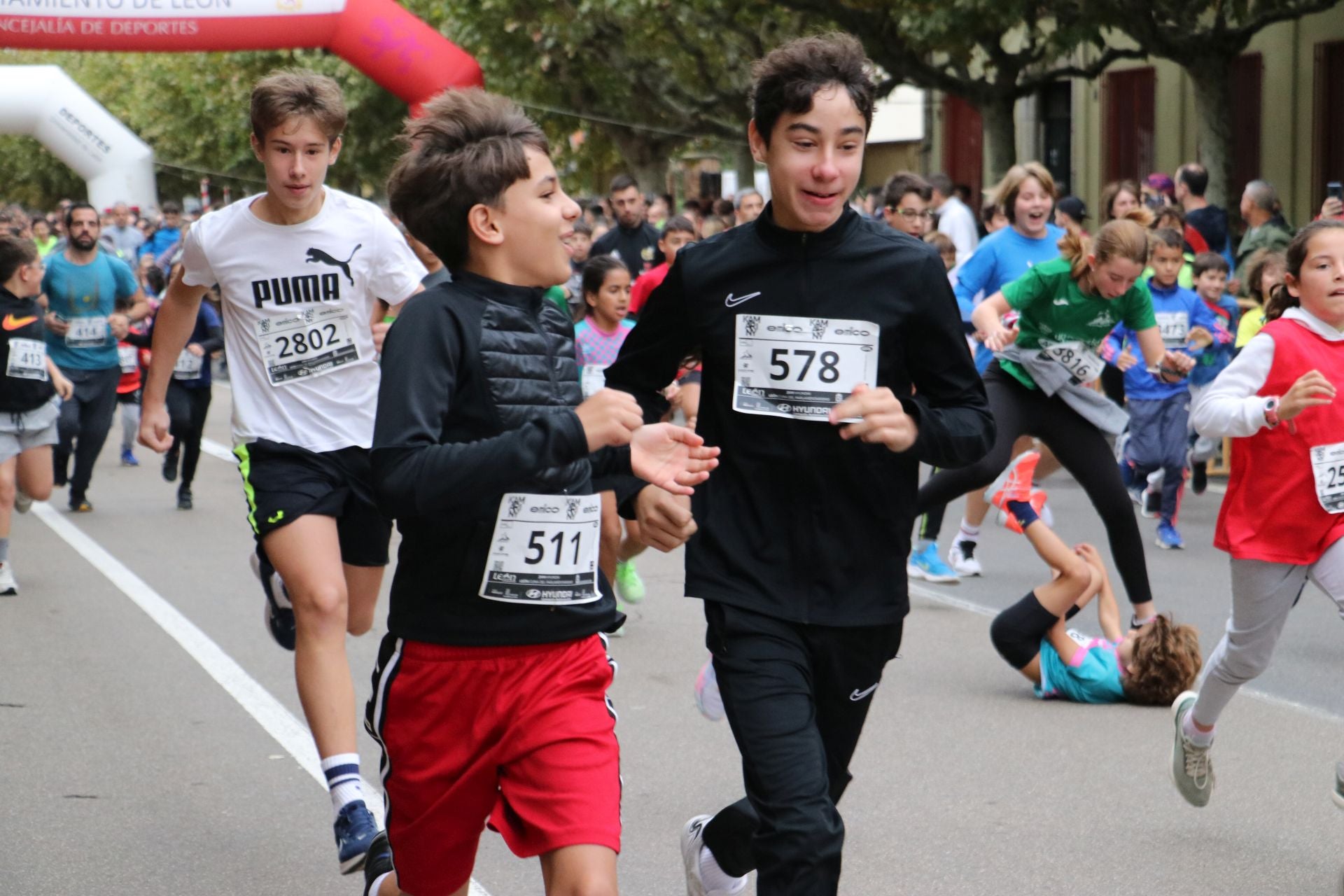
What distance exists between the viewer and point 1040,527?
7.23 m

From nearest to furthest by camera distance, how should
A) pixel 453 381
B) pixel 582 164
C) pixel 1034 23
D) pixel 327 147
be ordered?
pixel 453 381
pixel 327 147
pixel 1034 23
pixel 582 164

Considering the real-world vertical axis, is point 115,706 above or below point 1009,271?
below

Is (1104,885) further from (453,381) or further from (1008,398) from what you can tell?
(1008,398)

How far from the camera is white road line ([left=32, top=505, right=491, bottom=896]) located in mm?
6262

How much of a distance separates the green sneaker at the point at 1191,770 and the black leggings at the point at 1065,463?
2081mm

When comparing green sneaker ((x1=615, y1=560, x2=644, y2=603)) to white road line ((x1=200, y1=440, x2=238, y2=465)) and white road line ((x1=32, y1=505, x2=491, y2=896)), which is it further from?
white road line ((x1=200, y1=440, x2=238, y2=465))

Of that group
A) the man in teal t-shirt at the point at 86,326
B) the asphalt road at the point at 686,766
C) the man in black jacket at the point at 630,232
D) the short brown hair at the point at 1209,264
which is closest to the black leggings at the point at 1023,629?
the asphalt road at the point at 686,766

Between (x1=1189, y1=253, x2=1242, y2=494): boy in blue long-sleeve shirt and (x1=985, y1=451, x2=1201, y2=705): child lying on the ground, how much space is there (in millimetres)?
5759

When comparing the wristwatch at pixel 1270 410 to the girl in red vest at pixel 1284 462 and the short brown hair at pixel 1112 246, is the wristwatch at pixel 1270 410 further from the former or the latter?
the short brown hair at pixel 1112 246

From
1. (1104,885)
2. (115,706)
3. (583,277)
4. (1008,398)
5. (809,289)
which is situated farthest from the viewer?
(583,277)

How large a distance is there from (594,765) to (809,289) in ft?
3.40

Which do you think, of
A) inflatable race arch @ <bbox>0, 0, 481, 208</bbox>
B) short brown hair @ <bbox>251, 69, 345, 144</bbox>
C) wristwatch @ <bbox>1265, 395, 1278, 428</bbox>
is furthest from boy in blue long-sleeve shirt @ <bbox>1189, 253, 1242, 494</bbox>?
inflatable race arch @ <bbox>0, 0, 481, 208</bbox>

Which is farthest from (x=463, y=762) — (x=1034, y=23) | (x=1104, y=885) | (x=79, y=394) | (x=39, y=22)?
(x=39, y=22)

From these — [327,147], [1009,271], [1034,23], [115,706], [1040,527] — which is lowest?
[115,706]
